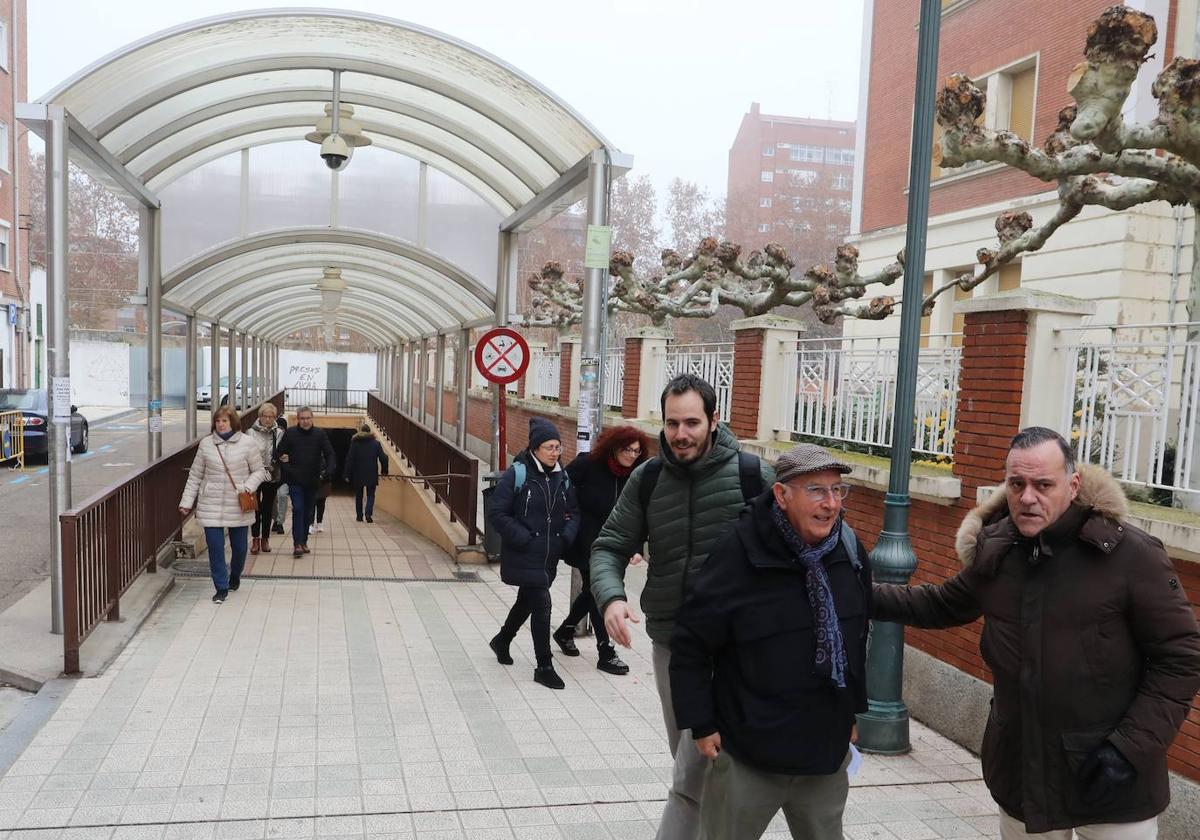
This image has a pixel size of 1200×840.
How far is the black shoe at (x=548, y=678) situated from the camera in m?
6.19

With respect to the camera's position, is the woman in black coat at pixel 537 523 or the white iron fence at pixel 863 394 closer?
the woman in black coat at pixel 537 523

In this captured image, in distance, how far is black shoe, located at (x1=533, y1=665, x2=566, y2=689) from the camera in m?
6.19

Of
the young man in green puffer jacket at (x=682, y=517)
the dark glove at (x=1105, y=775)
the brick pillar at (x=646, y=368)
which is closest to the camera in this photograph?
the dark glove at (x=1105, y=775)

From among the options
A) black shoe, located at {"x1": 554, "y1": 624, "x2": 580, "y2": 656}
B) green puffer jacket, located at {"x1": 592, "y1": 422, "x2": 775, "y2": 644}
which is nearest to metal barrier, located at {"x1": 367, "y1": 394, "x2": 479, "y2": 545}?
black shoe, located at {"x1": 554, "y1": 624, "x2": 580, "y2": 656}

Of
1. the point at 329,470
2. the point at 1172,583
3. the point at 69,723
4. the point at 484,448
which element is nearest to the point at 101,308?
the point at 484,448

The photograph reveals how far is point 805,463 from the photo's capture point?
269 cm

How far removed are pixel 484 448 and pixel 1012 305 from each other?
17576 millimetres

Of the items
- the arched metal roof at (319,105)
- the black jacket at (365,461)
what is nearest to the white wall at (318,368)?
Answer: the black jacket at (365,461)

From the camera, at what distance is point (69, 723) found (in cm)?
514

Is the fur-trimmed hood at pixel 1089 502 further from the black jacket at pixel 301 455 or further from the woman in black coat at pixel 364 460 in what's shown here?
the woman in black coat at pixel 364 460

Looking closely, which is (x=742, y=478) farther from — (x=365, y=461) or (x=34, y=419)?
(x=34, y=419)

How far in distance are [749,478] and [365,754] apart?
8.43 feet

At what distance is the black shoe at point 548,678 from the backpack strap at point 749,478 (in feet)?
10.3

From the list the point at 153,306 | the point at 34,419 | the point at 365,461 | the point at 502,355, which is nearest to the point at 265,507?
the point at 153,306
